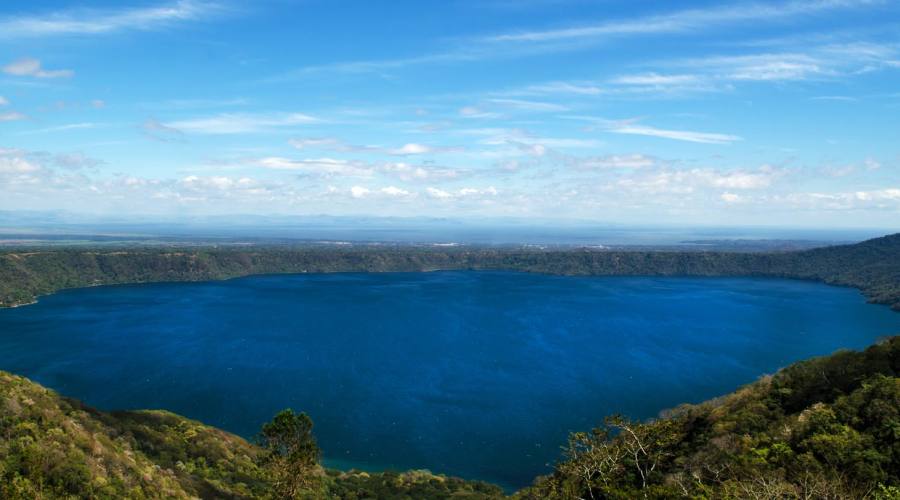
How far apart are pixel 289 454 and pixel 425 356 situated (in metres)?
70.6

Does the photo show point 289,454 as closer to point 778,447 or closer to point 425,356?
point 778,447

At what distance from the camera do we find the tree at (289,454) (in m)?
35.1

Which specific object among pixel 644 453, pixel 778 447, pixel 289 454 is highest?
pixel 778 447

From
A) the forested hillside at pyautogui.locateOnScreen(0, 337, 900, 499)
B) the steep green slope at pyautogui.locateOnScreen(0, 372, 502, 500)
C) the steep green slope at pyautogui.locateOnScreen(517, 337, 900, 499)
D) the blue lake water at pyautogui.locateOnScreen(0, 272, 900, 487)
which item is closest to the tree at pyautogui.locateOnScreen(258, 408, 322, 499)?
the forested hillside at pyautogui.locateOnScreen(0, 337, 900, 499)

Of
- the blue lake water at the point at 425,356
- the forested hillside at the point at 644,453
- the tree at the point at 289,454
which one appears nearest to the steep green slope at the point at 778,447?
the forested hillside at the point at 644,453

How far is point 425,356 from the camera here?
4161 inches

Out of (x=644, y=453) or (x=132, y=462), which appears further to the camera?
(x=132, y=462)

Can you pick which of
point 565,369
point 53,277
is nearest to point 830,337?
point 565,369

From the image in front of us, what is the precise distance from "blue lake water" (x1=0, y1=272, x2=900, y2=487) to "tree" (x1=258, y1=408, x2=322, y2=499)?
22975mm

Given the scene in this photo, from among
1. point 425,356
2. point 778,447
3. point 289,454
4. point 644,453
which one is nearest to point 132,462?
point 289,454

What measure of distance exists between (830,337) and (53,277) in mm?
232146

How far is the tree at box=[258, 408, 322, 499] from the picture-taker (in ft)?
115

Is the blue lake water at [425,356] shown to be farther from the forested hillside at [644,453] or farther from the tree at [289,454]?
the tree at [289,454]

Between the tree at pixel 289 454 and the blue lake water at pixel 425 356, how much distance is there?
75.4 ft
